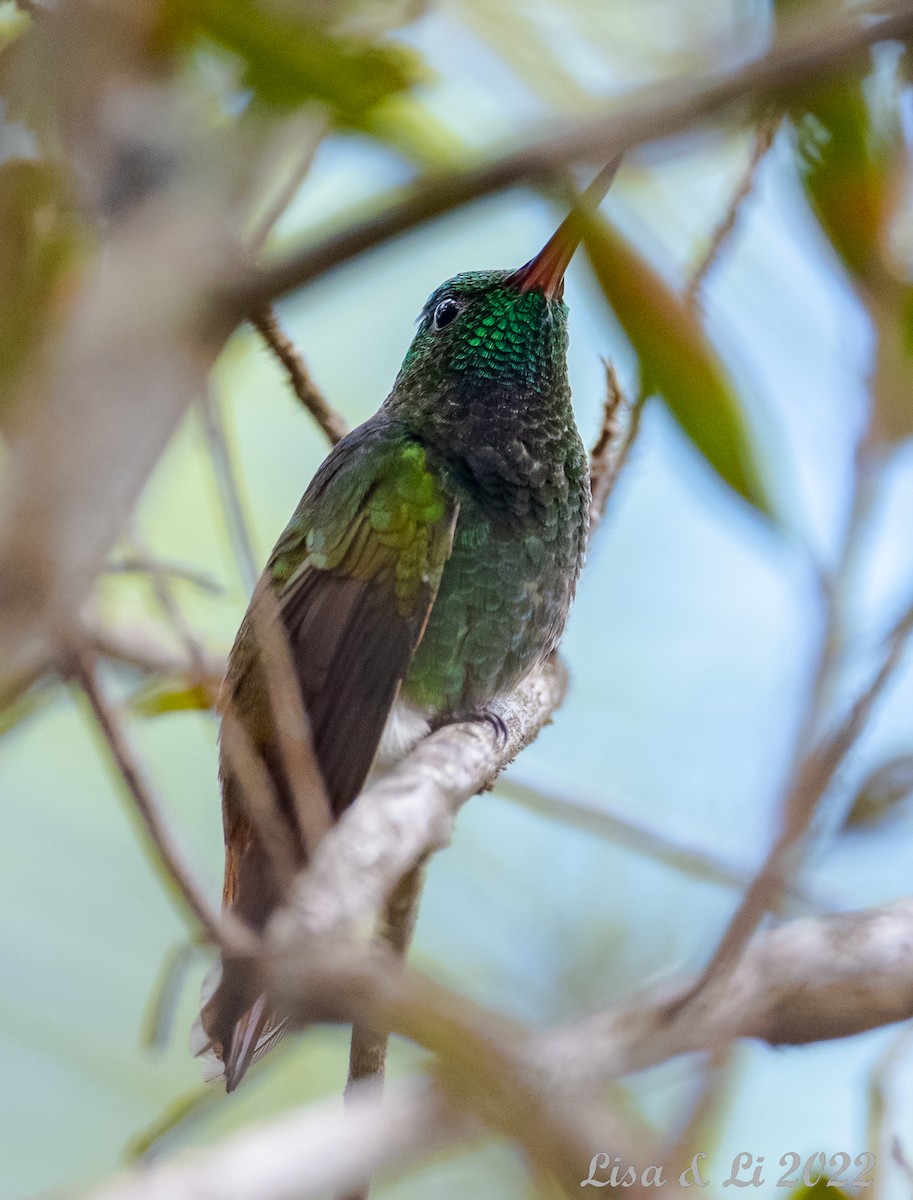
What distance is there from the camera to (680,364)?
1632 millimetres

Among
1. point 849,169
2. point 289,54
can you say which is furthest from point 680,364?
point 289,54

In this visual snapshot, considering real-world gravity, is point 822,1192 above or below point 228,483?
below

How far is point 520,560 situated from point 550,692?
0.51 m

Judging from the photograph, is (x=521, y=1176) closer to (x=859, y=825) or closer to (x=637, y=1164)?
(x=637, y=1164)

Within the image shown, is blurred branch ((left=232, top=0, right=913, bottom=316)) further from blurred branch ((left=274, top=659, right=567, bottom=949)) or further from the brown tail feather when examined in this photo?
the brown tail feather

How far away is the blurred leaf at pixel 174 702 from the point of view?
3062mm

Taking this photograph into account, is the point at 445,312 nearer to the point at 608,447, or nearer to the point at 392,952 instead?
the point at 608,447

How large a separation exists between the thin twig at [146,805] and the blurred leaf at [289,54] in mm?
779

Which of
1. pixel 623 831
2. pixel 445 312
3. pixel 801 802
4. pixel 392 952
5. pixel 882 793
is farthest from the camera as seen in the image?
pixel 445 312

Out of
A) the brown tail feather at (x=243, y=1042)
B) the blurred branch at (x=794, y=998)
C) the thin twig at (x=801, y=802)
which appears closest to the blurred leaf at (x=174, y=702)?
the brown tail feather at (x=243, y=1042)

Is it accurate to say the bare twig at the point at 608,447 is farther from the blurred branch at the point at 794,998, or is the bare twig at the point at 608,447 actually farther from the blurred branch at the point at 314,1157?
A: the blurred branch at the point at 314,1157

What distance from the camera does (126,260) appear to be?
143 centimetres

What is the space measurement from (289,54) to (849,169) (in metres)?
0.81

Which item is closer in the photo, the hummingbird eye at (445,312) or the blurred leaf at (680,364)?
the blurred leaf at (680,364)
